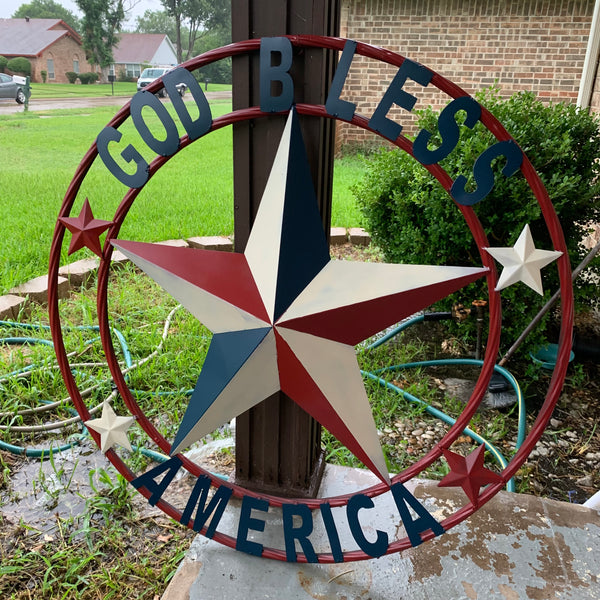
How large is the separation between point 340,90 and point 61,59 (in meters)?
4.31

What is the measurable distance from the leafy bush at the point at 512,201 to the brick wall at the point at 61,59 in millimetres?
3259

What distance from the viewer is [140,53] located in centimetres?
511

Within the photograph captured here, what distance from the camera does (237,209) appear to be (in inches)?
55.7

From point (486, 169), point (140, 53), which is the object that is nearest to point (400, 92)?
point (486, 169)

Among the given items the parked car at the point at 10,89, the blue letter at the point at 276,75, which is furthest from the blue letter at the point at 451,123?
the parked car at the point at 10,89

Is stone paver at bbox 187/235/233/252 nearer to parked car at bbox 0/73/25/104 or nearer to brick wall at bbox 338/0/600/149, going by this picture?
parked car at bbox 0/73/25/104

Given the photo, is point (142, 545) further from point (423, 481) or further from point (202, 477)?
point (423, 481)

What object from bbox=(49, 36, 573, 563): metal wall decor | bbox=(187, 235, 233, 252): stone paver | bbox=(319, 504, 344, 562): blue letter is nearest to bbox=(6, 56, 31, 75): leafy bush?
bbox=(187, 235, 233, 252): stone paver

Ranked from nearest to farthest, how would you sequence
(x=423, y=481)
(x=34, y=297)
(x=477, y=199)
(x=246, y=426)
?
(x=477, y=199), (x=246, y=426), (x=423, y=481), (x=34, y=297)

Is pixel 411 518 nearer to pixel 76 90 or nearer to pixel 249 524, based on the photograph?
pixel 249 524

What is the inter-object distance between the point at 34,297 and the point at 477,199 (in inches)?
108

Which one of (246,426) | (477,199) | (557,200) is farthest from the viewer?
(557,200)

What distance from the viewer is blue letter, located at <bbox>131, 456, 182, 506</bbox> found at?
1.35 m

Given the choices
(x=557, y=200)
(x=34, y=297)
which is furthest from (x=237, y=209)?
(x=34, y=297)
